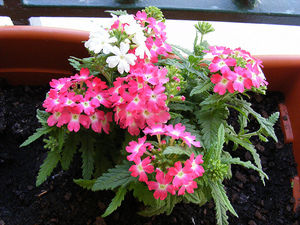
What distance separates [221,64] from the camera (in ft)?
3.47

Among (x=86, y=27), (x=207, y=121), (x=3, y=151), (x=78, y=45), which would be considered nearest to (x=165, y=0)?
(x=78, y=45)

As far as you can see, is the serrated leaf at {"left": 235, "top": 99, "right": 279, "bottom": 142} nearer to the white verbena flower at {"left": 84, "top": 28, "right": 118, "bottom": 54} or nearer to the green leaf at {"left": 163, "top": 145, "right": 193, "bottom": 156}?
the green leaf at {"left": 163, "top": 145, "right": 193, "bottom": 156}

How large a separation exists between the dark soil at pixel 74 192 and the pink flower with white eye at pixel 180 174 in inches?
25.3

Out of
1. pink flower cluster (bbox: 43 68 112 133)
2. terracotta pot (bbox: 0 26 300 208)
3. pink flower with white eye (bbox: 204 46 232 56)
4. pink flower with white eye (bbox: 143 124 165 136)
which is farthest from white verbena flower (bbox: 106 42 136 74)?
terracotta pot (bbox: 0 26 300 208)

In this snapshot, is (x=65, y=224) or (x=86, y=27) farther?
(x=86, y=27)

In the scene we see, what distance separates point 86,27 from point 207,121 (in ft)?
5.32

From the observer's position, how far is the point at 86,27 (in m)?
2.40

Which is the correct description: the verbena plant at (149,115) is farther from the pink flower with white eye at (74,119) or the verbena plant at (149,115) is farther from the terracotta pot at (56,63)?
the terracotta pot at (56,63)

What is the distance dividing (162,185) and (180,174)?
9cm

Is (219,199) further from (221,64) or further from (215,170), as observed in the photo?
(221,64)

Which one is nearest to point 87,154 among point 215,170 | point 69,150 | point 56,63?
point 69,150

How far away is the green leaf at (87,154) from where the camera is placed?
1170 millimetres

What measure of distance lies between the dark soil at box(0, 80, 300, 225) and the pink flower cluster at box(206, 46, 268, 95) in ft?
2.49

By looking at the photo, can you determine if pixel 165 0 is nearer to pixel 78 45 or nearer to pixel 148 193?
pixel 78 45
